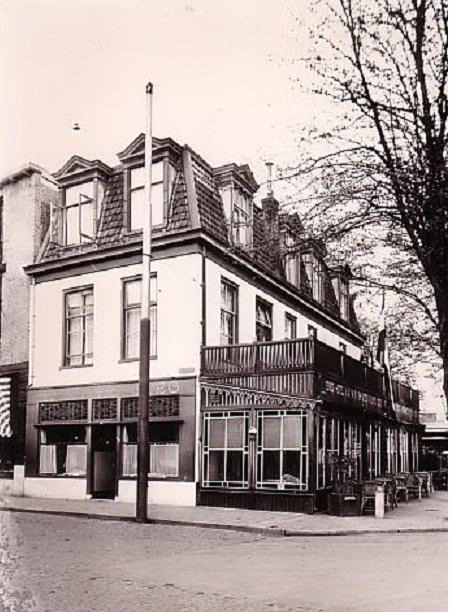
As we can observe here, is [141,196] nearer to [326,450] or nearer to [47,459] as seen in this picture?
[47,459]

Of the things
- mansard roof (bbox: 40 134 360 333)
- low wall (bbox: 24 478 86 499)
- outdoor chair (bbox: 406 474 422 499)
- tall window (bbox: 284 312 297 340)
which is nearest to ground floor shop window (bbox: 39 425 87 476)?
low wall (bbox: 24 478 86 499)

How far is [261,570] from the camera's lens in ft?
29.9

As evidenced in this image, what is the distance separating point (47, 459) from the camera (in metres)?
10.7

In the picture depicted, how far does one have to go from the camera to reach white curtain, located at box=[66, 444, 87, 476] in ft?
40.2

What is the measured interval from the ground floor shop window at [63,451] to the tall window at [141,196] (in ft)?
11.1

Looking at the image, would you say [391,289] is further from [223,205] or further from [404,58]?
[223,205]

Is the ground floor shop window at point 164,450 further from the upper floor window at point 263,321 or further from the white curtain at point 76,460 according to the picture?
the upper floor window at point 263,321

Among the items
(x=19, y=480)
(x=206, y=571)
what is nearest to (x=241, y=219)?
(x=19, y=480)

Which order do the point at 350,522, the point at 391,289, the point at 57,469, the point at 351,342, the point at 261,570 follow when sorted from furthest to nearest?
1. the point at 351,342
2. the point at 350,522
3. the point at 57,469
4. the point at 261,570
5. the point at 391,289

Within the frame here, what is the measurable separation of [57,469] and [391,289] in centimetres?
→ 545

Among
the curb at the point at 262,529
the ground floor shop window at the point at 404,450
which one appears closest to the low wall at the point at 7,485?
the curb at the point at 262,529

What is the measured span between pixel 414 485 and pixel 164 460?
6.27 m

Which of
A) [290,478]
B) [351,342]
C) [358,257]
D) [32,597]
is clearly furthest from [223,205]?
[32,597]

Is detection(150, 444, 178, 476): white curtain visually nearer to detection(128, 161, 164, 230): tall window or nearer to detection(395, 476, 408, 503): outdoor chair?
detection(128, 161, 164, 230): tall window
